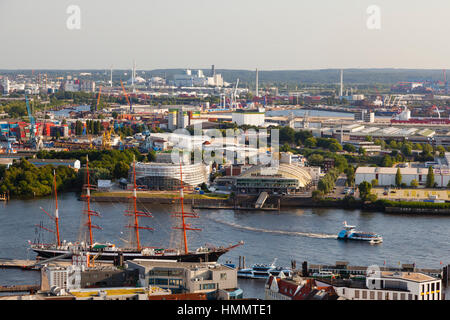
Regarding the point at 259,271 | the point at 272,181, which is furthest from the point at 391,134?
the point at 259,271

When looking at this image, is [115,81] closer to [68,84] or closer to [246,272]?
[68,84]

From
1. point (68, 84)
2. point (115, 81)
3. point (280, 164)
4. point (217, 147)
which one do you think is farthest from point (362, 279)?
point (115, 81)

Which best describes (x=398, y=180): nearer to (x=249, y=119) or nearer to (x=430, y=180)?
(x=430, y=180)

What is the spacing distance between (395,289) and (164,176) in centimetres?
668

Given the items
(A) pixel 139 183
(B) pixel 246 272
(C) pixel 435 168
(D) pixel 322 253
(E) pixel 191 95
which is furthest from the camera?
(E) pixel 191 95

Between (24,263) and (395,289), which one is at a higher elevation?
(395,289)

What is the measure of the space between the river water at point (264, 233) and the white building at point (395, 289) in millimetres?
961

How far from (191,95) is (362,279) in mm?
31609

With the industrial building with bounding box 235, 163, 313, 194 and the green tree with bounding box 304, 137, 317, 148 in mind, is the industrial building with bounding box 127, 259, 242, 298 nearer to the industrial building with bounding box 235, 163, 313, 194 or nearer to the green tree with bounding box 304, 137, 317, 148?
the industrial building with bounding box 235, 163, 313, 194

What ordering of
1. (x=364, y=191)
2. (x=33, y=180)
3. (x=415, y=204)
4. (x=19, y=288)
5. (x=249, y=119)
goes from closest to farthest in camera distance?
1. (x=19, y=288)
2. (x=415, y=204)
3. (x=364, y=191)
4. (x=33, y=180)
5. (x=249, y=119)

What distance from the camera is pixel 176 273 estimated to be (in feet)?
16.4

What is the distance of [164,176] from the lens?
11211 millimetres

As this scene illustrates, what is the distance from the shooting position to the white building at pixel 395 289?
475 centimetres

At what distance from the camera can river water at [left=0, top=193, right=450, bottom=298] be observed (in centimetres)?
702
